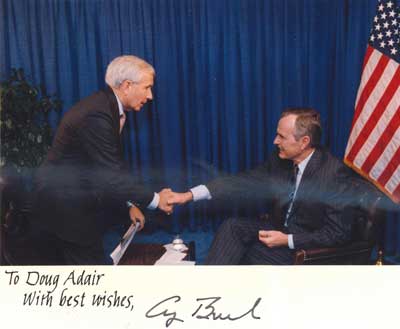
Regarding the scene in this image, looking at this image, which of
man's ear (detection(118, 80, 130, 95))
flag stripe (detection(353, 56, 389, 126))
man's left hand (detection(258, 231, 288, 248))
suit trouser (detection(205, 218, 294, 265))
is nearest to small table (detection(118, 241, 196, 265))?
suit trouser (detection(205, 218, 294, 265))

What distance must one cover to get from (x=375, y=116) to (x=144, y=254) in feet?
5.00

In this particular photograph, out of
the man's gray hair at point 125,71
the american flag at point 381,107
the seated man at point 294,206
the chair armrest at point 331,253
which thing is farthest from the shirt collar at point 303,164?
the man's gray hair at point 125,71

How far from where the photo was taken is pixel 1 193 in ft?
6.22

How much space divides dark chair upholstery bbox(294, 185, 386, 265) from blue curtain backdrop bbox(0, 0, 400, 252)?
3.23ft

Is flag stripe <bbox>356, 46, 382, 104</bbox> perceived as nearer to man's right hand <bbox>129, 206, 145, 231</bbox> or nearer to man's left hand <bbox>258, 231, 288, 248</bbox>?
man's left hand <bbox>258, 231, 288, 248</bbox>

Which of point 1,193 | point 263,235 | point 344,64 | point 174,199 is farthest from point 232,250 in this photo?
point 344,64

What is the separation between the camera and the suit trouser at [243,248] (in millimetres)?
2162
